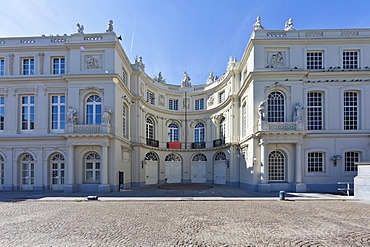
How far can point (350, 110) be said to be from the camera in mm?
18297

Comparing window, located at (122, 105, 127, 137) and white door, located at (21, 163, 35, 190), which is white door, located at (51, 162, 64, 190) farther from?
window, located at (122, 105, 127, 137)

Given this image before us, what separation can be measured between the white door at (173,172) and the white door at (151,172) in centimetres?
196

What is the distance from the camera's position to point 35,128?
19.0 meters

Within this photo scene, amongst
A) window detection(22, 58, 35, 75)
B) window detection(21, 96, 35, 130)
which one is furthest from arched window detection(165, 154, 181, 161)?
window detection(22, 58, 35, 75)

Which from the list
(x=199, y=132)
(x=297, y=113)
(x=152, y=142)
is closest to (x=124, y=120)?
(x=152, y=142)

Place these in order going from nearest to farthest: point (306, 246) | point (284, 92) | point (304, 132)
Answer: point (306, 246) < point (304, 132) < point (284, 92)

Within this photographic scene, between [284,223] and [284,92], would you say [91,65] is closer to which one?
[284,92]

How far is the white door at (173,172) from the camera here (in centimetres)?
2892

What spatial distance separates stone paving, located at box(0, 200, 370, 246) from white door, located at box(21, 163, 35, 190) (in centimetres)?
809

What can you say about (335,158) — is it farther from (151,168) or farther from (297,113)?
(151,168)

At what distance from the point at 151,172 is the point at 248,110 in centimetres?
1405

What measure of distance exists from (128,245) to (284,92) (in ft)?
54.1

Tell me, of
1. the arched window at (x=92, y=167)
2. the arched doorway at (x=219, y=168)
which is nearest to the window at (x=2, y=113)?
the arched window at (x=92, y=167)

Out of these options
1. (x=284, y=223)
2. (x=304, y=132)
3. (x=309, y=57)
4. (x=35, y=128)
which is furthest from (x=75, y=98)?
(x=309, y=57)
